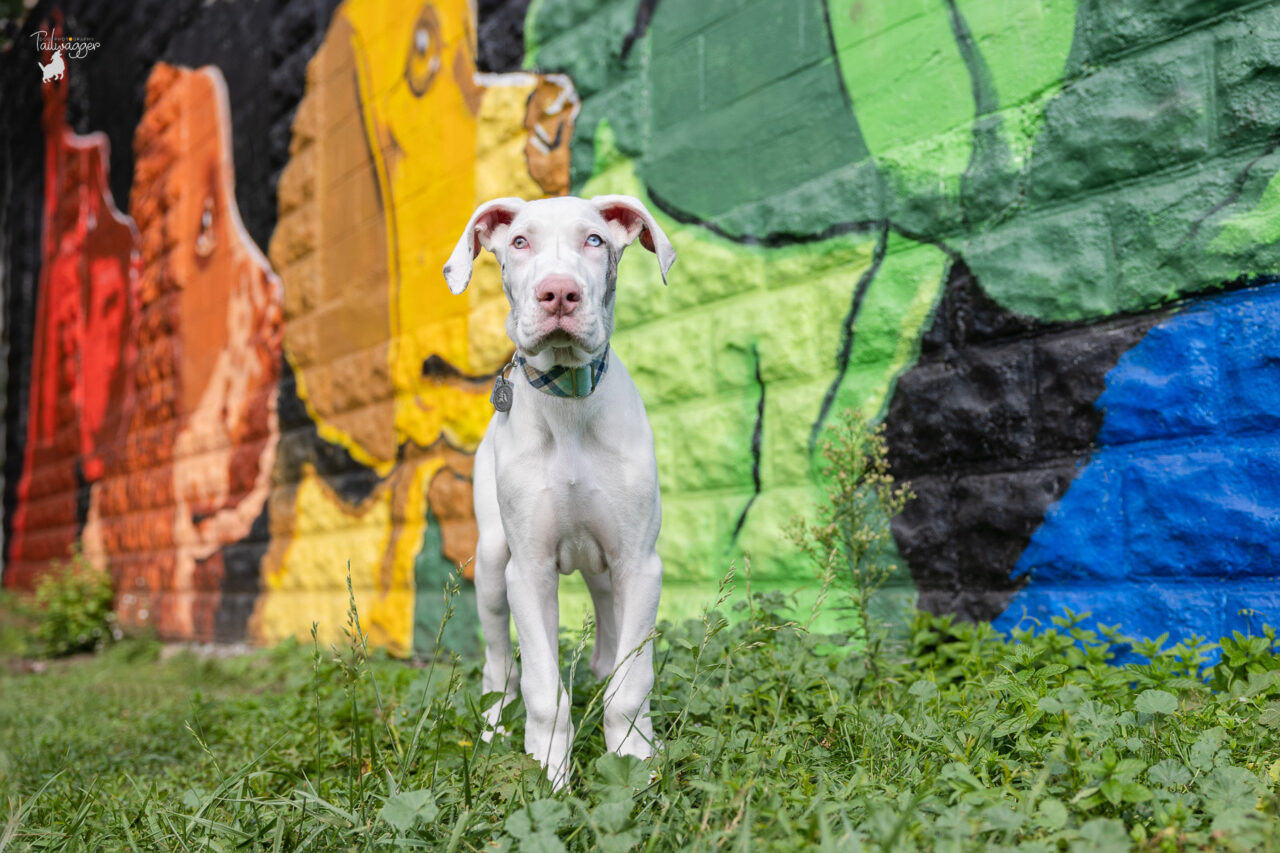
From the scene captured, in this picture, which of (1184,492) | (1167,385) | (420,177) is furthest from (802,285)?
(420,177)

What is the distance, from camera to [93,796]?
7.23 ft

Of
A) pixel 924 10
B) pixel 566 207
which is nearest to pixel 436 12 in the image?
pixel 924 10

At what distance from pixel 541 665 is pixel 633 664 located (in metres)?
0.21

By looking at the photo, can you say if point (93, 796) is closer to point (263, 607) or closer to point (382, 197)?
point (382, 197)

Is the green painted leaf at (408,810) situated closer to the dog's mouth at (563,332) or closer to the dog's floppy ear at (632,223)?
the dog's mouth at (563,332)

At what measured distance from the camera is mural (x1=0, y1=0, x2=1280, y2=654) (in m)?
2.42

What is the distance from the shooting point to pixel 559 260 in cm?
198

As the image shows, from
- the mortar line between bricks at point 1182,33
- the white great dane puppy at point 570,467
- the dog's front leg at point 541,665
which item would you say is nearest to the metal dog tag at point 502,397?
the white great dane puppy at point 570,467

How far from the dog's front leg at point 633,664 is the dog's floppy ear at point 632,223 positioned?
0.70 m

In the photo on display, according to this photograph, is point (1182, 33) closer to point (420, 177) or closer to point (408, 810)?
point (408, 810)

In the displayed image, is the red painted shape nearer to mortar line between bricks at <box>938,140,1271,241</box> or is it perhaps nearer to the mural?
the mural

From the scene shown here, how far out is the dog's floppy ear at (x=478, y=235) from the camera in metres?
2.16

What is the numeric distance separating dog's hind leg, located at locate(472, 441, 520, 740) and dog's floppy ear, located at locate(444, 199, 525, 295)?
548 millimetres

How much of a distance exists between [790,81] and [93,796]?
3.08 metres
